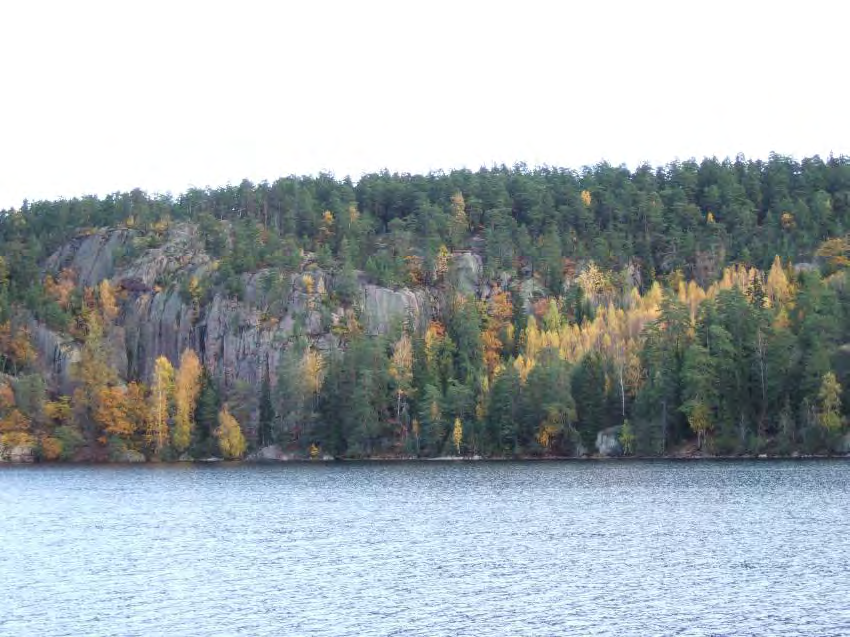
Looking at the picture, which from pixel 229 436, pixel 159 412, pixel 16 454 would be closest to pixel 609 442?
pixel 229 436

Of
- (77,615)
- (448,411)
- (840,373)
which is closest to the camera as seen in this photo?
(77,615)

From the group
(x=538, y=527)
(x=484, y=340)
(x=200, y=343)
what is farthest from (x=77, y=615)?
(x=200, y=343)

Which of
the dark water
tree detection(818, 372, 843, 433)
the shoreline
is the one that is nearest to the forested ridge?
tree detection(818, 372, 843, 433)

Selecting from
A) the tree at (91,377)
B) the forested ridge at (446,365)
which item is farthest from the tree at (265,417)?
the tree at (91,377)

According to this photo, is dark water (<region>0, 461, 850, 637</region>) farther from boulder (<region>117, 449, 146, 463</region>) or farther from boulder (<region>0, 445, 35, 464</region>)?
boulder (<region>0, 445, 35, 464</region>)

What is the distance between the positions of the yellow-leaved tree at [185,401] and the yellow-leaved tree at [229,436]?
5.56m

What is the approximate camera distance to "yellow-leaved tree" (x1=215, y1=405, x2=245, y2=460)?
155062 mm

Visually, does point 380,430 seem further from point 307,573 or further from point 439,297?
point 307,573

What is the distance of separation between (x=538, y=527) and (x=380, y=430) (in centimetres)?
8583

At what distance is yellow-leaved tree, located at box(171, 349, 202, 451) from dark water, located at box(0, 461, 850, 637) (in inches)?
2260

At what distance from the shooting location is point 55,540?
66.3 metres

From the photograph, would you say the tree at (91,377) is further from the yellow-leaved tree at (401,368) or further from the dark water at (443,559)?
the dark water at (443,559)

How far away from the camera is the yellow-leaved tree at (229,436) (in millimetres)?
155062

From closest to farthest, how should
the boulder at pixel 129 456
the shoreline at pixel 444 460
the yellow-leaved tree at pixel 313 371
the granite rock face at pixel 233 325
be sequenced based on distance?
the shoreline at pixel 444 460 < the boulder at pixel 129 456 < the yellow-leaved tree at pixel 313 371 < the granite rock face at pixel 233 325
